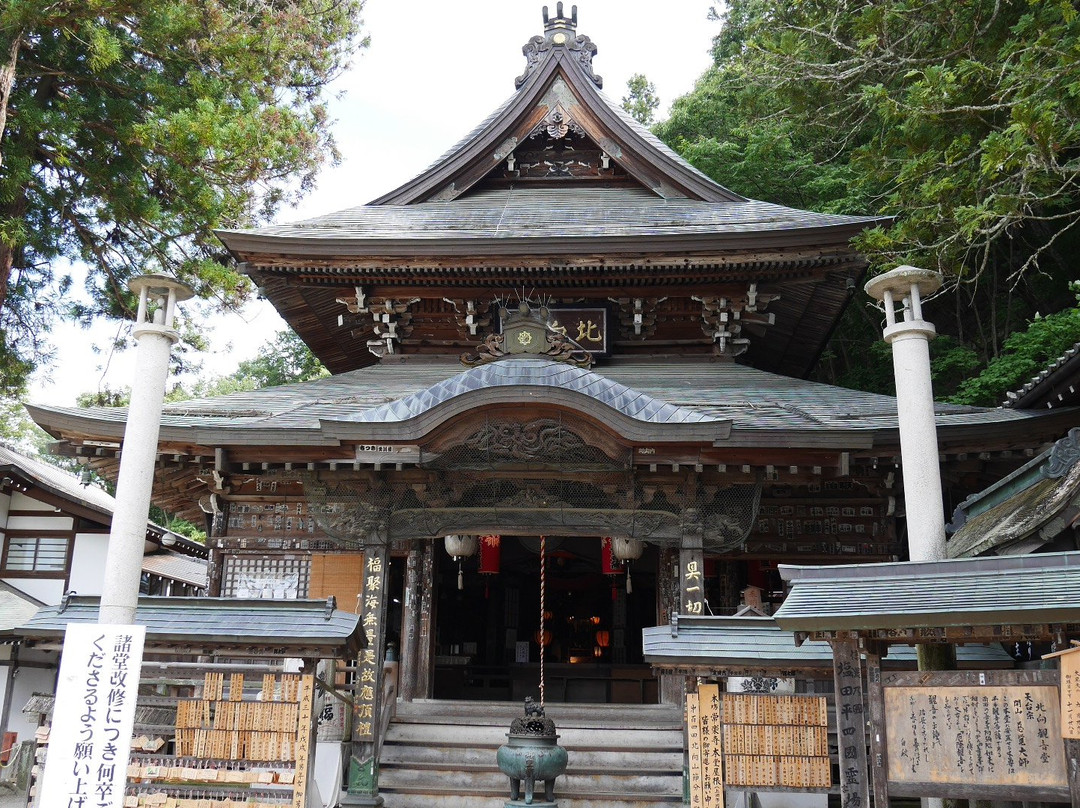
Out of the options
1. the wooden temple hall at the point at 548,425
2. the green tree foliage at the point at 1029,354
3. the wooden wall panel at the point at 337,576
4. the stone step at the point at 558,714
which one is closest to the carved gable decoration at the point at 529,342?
the wooden temple hall at the point at 548,425

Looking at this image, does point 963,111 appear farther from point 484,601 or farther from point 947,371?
point 484,601

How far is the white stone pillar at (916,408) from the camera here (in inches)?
287

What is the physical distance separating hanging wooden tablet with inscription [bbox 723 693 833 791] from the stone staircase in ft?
4.79

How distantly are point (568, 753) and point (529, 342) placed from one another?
4545 millimetres

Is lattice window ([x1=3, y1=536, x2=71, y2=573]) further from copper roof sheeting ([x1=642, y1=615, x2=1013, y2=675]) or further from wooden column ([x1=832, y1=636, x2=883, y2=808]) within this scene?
wooden column ([x1=832, y1=636, x2=883, y2=808])

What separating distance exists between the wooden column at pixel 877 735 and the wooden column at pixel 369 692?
4.94m

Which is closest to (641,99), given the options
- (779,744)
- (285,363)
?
(285,363)

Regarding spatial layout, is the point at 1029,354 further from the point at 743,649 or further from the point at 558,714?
the point at 558,714

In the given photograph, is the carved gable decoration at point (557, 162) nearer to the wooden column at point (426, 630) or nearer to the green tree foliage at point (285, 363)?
the wooden column at point (426, 630)

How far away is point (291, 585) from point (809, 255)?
7.51 meters

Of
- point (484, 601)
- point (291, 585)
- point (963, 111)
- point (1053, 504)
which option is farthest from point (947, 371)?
point (291, 585)

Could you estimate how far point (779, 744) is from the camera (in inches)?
288

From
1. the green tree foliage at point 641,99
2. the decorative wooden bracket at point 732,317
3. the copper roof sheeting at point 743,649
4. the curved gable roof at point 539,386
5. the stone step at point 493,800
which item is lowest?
the stone step at point 493,800

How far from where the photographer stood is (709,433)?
28.5 feet
